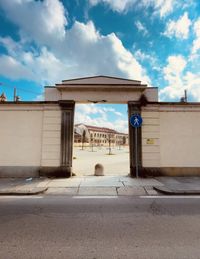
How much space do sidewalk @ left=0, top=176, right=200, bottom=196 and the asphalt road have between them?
0.71 meters

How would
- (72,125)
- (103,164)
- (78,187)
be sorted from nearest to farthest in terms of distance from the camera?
1. (78,187)
2. (72,125)
3. (103,164)

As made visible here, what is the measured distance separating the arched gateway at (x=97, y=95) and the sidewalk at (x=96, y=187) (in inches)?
56.1

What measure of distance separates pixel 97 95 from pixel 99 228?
264 inches

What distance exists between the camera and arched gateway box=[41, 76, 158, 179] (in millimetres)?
9062

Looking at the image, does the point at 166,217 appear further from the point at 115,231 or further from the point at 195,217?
the point at 115,231

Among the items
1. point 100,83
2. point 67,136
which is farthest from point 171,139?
point 67,136

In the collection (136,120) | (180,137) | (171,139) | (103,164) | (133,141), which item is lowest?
Answer: (103,164)

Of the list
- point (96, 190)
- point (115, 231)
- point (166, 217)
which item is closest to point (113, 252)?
point (115, 231)

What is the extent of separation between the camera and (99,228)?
12.4 ft

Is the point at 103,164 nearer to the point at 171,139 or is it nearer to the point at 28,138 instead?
the point at 171,139

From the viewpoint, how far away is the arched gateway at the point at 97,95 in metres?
9.06

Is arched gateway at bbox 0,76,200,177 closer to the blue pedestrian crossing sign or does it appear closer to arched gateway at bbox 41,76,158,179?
arched gateway at bbox 41,76,158,179

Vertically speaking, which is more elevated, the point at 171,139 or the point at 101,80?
the point at 101,80

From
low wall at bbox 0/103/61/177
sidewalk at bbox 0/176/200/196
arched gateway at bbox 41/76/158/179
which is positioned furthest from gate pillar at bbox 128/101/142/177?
low wall at bbox 0/103/61/177
